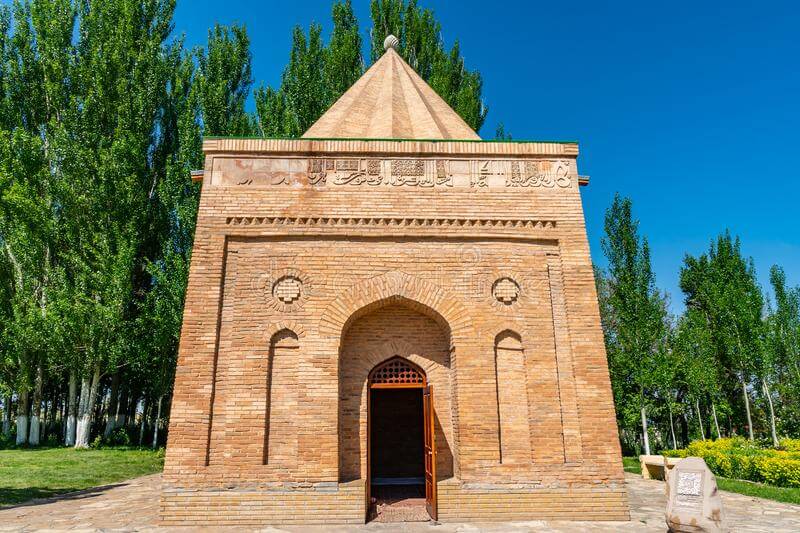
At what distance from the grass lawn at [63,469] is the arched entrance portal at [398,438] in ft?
16.8

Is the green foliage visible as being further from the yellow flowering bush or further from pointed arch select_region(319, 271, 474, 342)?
pointed arch select_region(319, 271, 474, 342)

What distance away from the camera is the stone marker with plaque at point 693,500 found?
4.35 m

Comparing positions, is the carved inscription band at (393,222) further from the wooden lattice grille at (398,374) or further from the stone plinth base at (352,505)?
the stone plinth base at (352,505)

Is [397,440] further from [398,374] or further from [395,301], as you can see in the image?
[395,301]

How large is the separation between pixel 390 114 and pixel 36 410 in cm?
1319

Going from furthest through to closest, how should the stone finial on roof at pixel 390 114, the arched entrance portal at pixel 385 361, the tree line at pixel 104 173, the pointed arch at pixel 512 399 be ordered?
1. the tree line at pixel 104 173
2. the stone finial on roof at pixel 390 114
3. the arched entrance portal at pixel 385 361
4. the pointed arch at pixel 512 399

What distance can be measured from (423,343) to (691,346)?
15067mm

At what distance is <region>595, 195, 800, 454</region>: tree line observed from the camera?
57.0 feet

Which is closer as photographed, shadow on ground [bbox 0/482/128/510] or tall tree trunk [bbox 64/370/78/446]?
shadow on ground [bbox 0/482/128/510]

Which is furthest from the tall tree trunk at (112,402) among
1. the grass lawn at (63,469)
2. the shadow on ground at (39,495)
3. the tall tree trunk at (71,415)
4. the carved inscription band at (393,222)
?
the carved inscription band at (393,222)

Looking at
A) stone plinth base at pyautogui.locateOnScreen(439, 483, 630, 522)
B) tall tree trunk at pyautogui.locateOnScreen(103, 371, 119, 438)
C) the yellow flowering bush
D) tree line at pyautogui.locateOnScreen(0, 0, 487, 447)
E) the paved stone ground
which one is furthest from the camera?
tall tree trunk at pyautogui.locateOnScreen(103, 371, 119, 438)

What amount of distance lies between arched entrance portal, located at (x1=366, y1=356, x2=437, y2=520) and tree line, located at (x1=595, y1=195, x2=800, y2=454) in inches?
367

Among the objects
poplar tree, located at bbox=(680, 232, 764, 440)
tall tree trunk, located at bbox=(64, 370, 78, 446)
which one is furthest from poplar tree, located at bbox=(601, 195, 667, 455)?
tall tree trunk, located at bbox=(64, 370, 78, 446)

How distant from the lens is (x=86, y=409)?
14.2 metres
